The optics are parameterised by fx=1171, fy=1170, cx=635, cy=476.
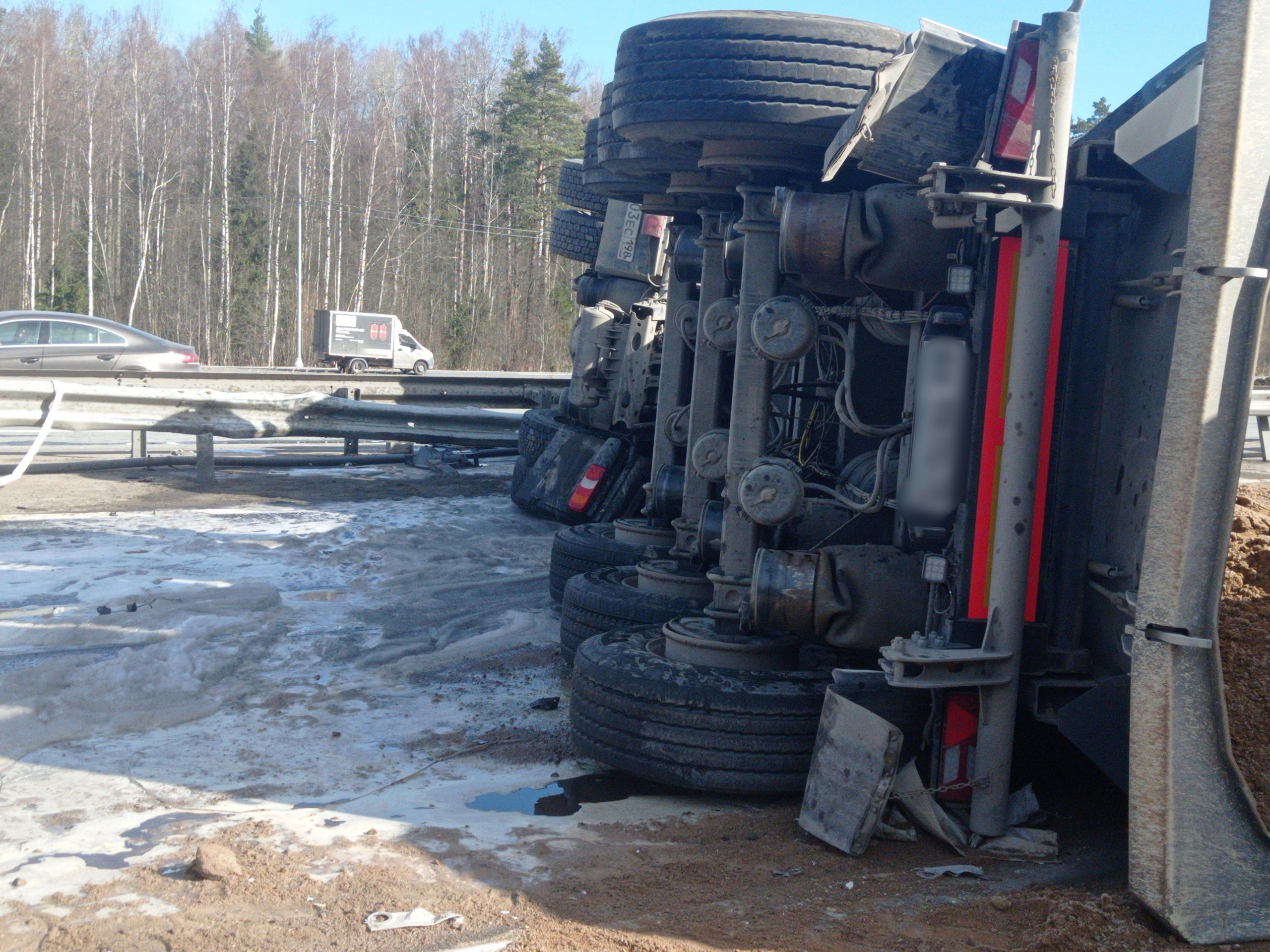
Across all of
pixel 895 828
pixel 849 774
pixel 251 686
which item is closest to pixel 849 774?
pixel 849 774

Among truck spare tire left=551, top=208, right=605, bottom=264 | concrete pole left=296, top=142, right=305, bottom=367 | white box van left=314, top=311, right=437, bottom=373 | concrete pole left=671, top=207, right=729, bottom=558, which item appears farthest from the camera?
concrete pole left=296, top=142, right=305, bottom=367

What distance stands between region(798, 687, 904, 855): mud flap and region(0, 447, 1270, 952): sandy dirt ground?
9 cm

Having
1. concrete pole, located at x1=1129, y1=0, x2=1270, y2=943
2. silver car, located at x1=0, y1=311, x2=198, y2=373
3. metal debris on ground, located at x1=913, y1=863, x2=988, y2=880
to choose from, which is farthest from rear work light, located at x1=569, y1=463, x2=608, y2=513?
silver car, located at x1=0, y1=311, x2=198, y2=373

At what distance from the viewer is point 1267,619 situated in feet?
10.2

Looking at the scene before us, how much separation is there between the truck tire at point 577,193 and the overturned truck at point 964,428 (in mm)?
4858

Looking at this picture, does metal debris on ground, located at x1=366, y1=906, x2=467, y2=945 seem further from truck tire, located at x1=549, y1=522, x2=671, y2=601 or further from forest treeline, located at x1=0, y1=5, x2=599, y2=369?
forest treeline, located at x1=0, y1=5, x2=599, y2=369

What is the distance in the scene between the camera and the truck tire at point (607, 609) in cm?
524

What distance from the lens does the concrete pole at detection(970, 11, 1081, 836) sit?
3.33m

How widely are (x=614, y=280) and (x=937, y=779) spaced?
7048 millimetres

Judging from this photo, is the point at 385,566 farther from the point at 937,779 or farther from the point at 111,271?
the point at 111,271

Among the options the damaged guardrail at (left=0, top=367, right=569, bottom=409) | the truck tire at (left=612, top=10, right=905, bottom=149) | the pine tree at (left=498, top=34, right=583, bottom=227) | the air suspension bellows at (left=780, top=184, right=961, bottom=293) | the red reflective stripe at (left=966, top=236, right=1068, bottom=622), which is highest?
the pine tree at (left=498, top=34, right=583, bottom=227)

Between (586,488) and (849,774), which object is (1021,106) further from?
(586,488)

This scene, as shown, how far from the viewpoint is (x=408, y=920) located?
2887 mm

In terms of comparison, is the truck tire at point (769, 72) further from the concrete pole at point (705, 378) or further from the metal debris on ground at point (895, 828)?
the metal debris on ground at point (895, 828)
